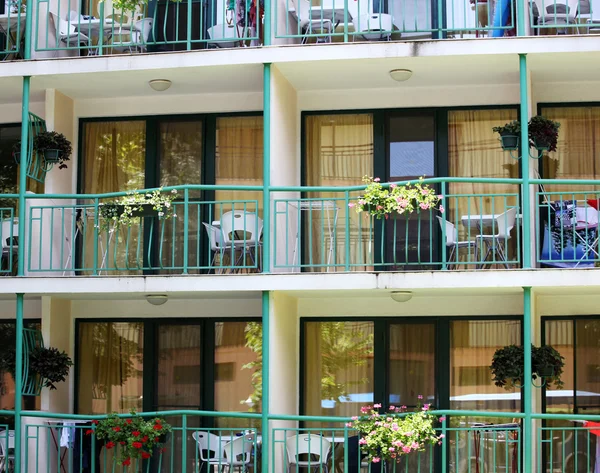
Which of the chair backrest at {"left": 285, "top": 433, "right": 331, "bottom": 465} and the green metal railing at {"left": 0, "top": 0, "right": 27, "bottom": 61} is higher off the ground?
the green metal railing at {"left": 0, "top": 0, "right": 27, "bottom": 61}

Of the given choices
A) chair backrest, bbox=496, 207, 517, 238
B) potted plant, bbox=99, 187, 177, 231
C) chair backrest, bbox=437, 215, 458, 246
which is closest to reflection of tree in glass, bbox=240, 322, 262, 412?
potted plant, bbox=99, 187, 177, 231

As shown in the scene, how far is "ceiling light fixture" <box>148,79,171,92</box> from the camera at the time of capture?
1449 cm

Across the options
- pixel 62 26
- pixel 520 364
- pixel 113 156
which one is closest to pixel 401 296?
pixel 520 364

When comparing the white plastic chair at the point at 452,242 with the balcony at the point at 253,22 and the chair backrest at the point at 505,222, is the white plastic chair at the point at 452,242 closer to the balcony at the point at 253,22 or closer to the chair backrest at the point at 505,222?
the chair backrest at the point at 505,222

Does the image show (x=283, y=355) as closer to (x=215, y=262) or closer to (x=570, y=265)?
(x=215, y=262)

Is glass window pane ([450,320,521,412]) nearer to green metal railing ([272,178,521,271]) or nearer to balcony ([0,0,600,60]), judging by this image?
green metal railing ([272,178,521,271])

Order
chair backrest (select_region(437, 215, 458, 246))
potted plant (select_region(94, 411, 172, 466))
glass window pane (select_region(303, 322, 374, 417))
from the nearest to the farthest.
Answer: potted plant (select_region(94, 411, 172, 466)) < chair backrest (select_region(437, 215, 458, 246)) < glass window pane (select_region(303, 322, 374, 417))

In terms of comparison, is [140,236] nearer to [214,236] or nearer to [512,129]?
[214,236]

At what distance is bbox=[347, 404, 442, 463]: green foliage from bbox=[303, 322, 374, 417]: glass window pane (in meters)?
1.96

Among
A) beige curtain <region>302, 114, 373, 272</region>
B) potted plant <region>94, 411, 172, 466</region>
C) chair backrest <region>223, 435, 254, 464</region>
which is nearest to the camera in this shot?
potted plant <region>94, 411, 172, 466</region>

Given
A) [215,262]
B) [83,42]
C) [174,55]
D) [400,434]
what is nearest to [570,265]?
[400,434]

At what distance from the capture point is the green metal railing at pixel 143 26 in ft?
47.5

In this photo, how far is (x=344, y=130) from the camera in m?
15.1

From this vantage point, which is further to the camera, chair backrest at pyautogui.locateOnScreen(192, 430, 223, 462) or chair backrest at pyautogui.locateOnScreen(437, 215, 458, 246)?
chair backrest at pyautogui.locateOnScreen(437, 215, 458, 246)
